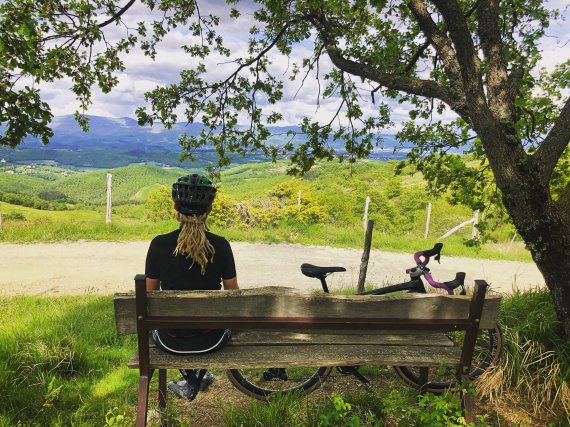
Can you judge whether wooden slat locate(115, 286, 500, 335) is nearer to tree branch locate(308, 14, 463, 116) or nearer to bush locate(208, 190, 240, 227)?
tree branch locate(308, 14, 463, 116)

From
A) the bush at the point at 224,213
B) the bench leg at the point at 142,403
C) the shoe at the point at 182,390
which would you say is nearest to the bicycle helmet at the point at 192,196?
the bench leg at the point at 142,403

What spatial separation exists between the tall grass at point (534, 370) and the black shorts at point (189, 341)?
241 cm

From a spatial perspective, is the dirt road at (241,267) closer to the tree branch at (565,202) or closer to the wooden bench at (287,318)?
the tree branch at (565,202)

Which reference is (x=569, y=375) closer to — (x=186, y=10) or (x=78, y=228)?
(x=186, y=10)

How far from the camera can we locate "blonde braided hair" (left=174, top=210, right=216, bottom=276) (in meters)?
2.72

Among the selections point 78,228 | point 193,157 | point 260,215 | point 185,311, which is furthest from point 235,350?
point 260,215

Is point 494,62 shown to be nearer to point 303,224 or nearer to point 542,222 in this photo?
point 542,222

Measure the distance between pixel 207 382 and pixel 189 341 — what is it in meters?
1.29

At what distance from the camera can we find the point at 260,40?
6.73 meters

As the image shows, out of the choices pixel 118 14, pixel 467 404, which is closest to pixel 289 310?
pixel 467 404

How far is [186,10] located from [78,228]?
8928 millimetres

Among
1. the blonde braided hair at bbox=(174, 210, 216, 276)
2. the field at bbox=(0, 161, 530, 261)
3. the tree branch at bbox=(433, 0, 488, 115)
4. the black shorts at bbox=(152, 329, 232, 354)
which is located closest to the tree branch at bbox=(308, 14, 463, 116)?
the tree branch at bbox=(433, 0, 488, 115)

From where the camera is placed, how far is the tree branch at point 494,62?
12.5ft

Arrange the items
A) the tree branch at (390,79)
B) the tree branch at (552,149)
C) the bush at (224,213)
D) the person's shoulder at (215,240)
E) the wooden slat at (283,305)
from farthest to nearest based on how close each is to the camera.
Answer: the bush at (224,213)
the tree branch at (390,79)
the tree branch at (552,149)
the person's shoulder at (215,240)
the wooden slat at (283,305)
